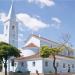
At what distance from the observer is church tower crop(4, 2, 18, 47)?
7570 centimetres

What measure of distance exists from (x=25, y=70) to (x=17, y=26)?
25.1 metres

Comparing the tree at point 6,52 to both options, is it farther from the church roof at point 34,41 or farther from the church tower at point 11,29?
the church tower at point 11,29

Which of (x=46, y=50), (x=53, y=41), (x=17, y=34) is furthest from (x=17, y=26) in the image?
(x=46, y=50)

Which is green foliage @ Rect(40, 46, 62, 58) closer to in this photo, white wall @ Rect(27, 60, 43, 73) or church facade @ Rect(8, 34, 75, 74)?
church facade @ Rect(8, 34, 75, 74)

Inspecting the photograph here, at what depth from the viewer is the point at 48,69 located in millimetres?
51281

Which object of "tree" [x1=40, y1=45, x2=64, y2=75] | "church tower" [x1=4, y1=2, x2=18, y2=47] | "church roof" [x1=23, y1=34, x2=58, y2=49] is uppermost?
"church tower" [x1=4, y1=2, x2=18, y2=47]

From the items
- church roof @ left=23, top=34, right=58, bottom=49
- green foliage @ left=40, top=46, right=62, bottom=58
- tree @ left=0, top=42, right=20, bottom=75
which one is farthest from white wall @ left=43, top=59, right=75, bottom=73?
church roof @ left=23, top=34, right=58, bottom=49

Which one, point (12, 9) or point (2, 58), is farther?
point (12, 9)

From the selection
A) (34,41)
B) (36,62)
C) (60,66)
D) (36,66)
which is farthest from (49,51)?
(34,41)

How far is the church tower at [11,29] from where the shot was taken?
75.7 m

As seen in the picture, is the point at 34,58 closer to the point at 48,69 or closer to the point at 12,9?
the point at 48,69

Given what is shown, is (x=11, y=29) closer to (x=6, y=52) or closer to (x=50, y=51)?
(x=6, y=52)

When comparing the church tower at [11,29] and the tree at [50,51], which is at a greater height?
the church tower at [11,29]

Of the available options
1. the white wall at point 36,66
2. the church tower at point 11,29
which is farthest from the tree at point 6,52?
the church tower at point 11,29
